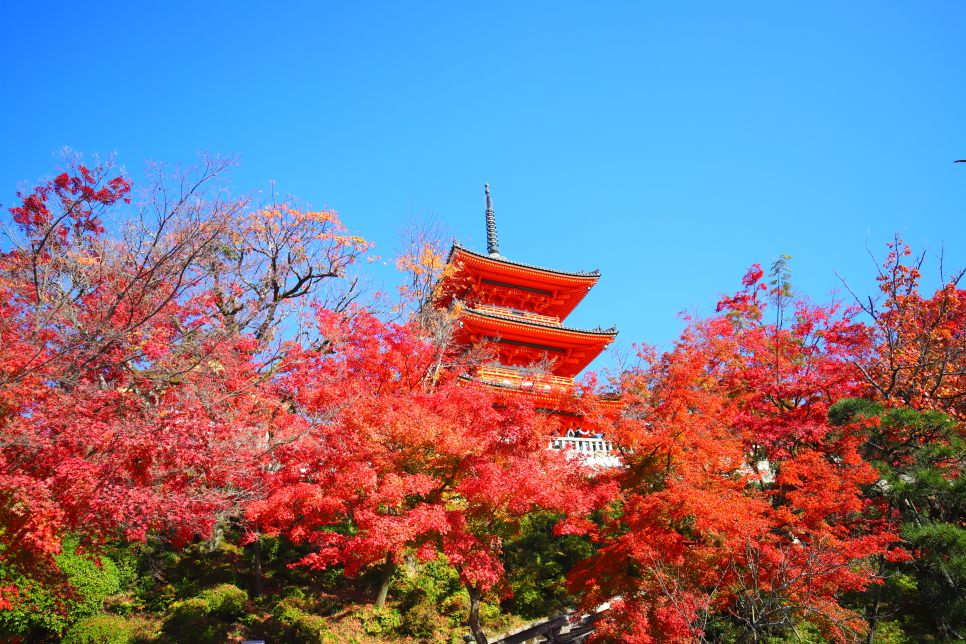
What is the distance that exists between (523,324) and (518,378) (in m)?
2.06

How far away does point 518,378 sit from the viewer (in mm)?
21156

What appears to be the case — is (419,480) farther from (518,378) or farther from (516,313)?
(516,313)

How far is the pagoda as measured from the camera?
2069cm

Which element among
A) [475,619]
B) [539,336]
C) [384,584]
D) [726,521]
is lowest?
[475,619]

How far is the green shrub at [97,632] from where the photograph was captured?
32.6ft

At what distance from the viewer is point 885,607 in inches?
480

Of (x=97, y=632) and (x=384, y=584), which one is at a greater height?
(x=384, y=584)

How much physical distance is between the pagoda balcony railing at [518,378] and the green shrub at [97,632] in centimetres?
1239

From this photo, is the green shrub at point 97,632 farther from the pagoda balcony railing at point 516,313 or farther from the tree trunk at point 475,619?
the pagoda balcony railing at point 516,313

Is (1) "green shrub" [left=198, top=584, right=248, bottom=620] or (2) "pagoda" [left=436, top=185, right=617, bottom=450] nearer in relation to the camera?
(1) "green shrub" [left=198, top=584, right=248, bottom=620]

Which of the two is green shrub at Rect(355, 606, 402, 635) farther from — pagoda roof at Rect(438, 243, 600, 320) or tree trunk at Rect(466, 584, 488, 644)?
pagoda roof at Rect(438, 243, 600, 320)

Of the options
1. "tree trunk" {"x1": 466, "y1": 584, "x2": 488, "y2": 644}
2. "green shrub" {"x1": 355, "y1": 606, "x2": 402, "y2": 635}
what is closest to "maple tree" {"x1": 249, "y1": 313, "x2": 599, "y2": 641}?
"tree trunk" {"x1": 466, "y1": 584, "x2": 488, "y2": 644}

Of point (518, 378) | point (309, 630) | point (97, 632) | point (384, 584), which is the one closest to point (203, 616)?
point (97, 632)

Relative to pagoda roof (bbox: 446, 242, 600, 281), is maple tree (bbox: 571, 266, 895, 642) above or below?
below
